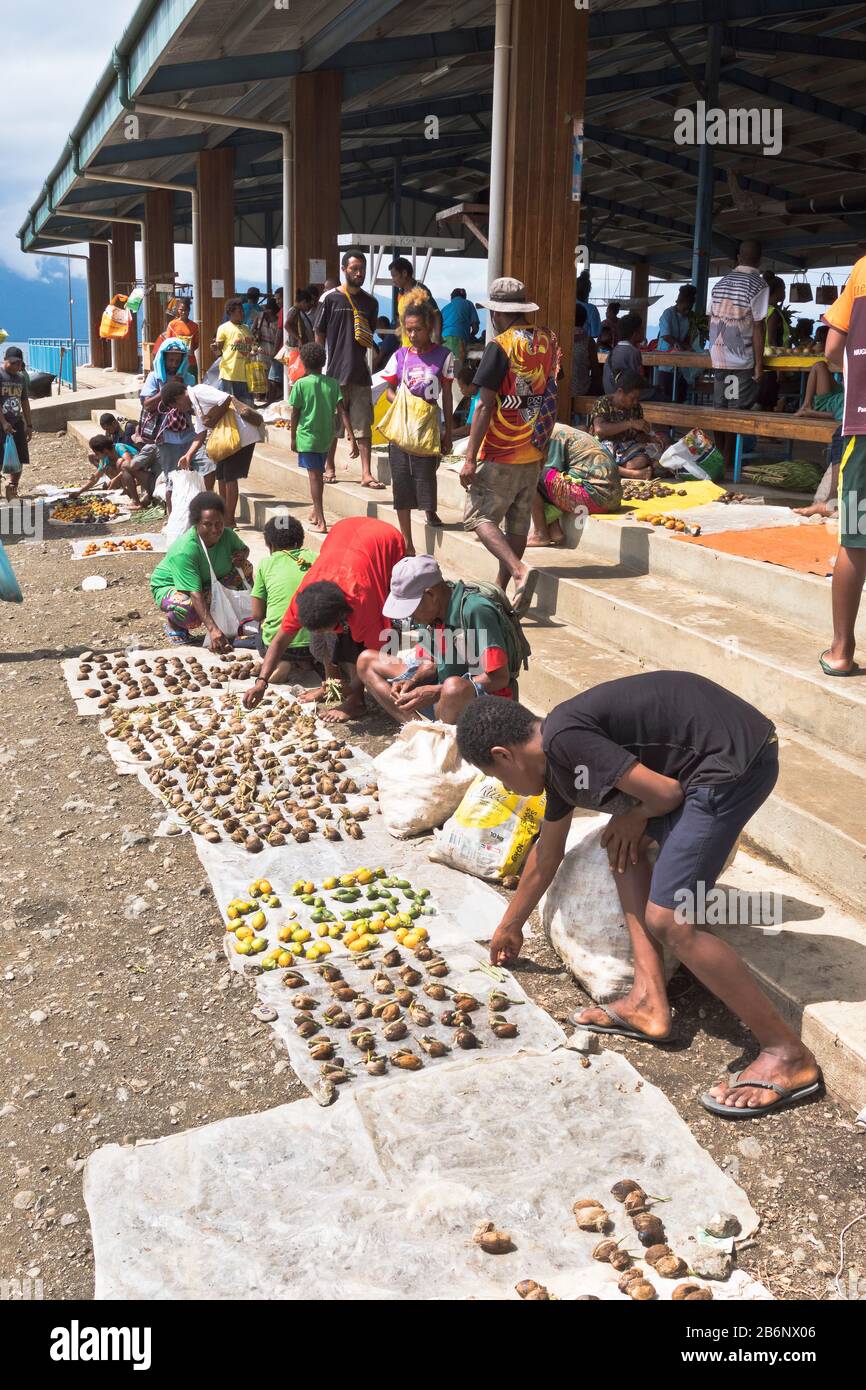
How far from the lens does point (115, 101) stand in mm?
13867

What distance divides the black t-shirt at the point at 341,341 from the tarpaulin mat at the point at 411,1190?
7111 millimetres

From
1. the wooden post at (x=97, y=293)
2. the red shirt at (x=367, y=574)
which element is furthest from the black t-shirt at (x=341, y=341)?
the wooden post at (x=97, y=293)

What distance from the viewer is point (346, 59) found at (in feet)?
39.3

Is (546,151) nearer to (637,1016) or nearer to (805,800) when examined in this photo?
(805,800)

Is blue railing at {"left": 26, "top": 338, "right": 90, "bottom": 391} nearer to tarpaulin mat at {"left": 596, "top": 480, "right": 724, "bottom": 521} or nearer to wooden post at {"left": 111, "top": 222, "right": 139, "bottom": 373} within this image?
wooden post at {"left": 111, "top": 222, "right": 139, "bottom": 373}

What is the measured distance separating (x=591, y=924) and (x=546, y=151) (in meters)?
6.23

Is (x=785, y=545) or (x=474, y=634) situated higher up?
(x=785, y=545)

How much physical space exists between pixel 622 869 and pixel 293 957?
1235mm

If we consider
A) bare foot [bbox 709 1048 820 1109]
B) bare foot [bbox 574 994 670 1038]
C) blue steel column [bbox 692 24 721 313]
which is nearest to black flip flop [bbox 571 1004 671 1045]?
bare foot [bbox 574 994 670 1038]

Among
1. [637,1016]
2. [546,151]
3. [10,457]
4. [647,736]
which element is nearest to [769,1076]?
[637,1016]

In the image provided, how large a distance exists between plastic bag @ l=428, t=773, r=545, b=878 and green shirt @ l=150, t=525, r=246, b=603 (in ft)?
11.8

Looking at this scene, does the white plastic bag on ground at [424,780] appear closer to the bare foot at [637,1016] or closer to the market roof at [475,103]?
the bare foot at [637,1016]

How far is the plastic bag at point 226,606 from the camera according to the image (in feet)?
24.3

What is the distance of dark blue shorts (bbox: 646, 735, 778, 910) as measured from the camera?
9.95 ft
